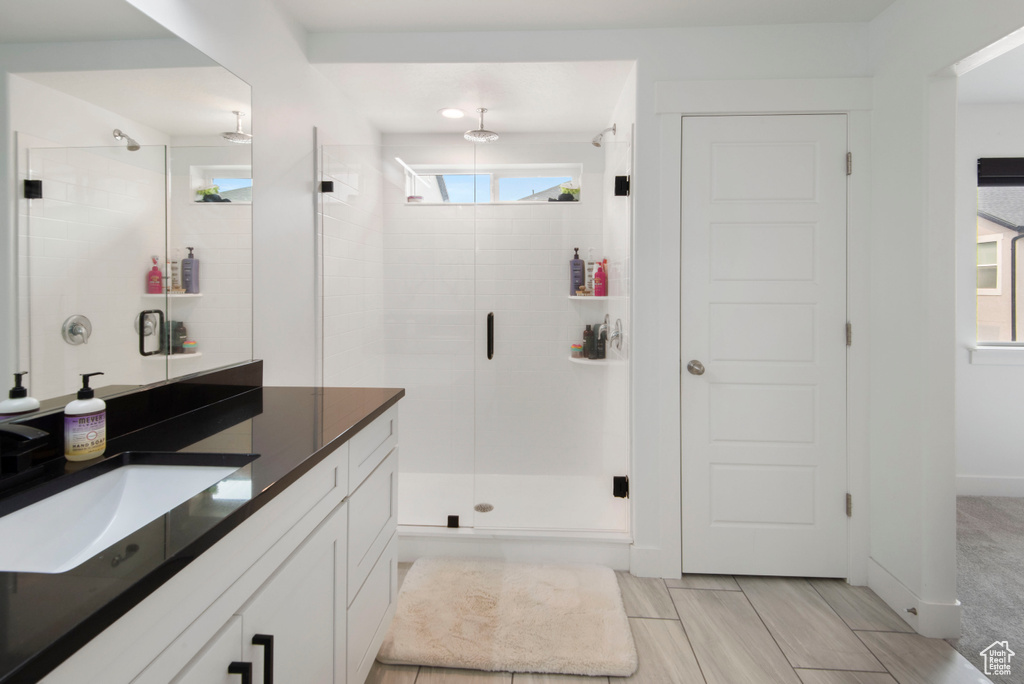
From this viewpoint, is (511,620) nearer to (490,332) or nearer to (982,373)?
(490,332)

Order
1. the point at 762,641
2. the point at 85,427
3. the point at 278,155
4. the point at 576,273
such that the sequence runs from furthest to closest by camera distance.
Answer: the point at 576,273, the point at 278,155, the point at 762,641, the point at 85,427

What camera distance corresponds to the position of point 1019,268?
3566 mm

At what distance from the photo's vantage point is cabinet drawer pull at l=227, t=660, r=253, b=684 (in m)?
0.88

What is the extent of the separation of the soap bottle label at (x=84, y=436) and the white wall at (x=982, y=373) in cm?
430

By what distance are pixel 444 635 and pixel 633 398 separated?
1.25 metres

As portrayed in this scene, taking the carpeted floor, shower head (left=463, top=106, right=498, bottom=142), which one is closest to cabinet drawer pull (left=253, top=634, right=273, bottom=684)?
the carpeted floor

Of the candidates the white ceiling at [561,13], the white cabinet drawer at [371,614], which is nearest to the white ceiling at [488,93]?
the white ceiling at [561,13]

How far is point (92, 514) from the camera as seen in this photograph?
3.51 feet

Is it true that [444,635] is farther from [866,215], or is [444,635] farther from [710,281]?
[866,215]

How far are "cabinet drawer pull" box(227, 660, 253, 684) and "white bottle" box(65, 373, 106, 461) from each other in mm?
609

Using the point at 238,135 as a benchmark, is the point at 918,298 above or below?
below
